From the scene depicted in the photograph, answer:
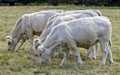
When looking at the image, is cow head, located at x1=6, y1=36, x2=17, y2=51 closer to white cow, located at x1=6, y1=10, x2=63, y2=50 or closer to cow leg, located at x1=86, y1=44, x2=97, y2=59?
white cow, located at x1=6, y1=10, x2=63, y2=50

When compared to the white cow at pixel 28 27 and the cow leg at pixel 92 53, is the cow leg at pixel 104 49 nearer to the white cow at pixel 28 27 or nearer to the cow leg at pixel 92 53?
the cow leg at pixel 92 53

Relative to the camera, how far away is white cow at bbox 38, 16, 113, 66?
42.4ft

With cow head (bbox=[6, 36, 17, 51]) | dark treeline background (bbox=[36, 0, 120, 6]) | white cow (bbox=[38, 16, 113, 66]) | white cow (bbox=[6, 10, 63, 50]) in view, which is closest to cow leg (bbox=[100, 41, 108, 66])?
white cow (bbox=[38, 16, 113, 66])

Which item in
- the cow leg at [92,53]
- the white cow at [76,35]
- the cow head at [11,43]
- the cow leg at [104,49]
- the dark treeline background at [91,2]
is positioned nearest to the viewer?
the white cow at [76,35]

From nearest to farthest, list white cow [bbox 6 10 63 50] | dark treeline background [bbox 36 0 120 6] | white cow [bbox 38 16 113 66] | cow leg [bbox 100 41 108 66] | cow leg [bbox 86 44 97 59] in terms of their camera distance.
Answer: white cow [bbox 38 16 113 66], cow leg [bbox 100 41 108 66], cow leg [bbox 86 44 97 59], white cow [bbox 6 10 63 50], dark treeline background [bbox 36 0 120 6]

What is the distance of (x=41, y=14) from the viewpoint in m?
18.0

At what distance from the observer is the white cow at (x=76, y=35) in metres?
12.9

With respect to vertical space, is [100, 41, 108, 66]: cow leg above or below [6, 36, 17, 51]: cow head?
above

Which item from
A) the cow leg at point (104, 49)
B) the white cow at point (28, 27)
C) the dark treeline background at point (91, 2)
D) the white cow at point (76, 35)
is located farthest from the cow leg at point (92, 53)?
the dark treeline background at point (91, 2)

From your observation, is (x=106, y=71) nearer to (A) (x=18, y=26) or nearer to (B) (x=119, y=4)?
(A) (x=18, y=26)

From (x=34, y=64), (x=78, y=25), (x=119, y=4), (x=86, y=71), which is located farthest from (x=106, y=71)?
(x=119, y=4)

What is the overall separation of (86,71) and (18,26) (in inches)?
247

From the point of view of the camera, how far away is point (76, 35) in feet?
42.5

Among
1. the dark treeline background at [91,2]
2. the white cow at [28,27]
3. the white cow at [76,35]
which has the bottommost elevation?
the dark treeline background at [91,2]
